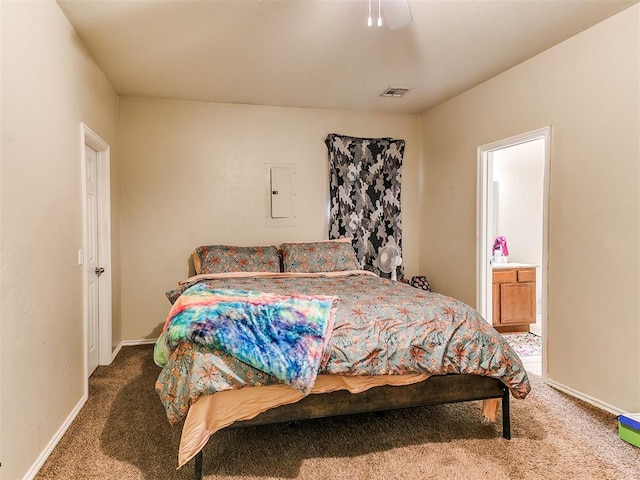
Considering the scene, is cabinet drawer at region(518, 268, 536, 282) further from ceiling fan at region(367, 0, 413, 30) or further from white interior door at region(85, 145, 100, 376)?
white interior door at region(85, 145, 100, 376)

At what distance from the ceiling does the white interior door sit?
32.5 inches

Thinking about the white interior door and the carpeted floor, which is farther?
the carpeted floor

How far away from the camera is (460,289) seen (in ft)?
13.3

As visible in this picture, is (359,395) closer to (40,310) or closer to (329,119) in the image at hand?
(40,310)

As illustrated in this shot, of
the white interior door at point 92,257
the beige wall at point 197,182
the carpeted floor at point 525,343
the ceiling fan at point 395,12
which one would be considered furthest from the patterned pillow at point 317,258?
the ceiling fan at point 395,12

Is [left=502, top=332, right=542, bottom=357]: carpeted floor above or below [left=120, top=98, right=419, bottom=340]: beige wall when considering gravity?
below

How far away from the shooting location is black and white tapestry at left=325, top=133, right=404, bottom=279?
4461 millimetres

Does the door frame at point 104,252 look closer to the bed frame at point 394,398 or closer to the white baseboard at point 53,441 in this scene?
the white baseboard at point 53,441

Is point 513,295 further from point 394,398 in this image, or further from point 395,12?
point 395,12

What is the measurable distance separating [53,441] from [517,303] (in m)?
4.08

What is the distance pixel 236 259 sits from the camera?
3.74 meters

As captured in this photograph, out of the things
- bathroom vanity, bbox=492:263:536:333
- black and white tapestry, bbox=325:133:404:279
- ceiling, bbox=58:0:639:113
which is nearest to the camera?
ceiling, bbox=58:0:639:113

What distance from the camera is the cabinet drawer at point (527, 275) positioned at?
13.9 ft

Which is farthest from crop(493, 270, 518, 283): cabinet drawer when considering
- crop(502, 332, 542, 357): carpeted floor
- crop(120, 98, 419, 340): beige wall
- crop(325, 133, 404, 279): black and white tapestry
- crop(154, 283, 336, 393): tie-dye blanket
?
crop(154, 283, 336, 393): tie-dye blanket
